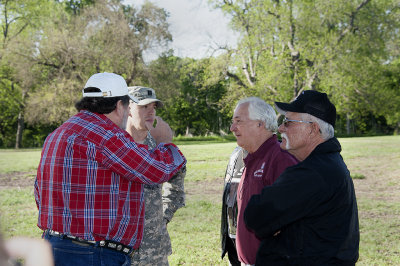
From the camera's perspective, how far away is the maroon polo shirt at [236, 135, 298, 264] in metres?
2.89

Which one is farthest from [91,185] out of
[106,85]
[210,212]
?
[210,212]

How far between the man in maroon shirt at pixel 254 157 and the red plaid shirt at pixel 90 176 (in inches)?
37.6

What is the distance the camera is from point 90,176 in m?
2.17

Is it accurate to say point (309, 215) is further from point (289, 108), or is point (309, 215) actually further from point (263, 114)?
point (263, 114)

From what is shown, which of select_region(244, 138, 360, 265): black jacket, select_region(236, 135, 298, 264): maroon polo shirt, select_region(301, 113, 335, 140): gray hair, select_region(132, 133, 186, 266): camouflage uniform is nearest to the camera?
select_region(244, 138, 360, 265): black jacket

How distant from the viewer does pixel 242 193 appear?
306cm

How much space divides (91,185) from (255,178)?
4.25 feet

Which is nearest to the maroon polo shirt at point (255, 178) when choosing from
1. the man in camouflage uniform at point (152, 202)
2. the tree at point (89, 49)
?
the man in camouflage uniform at point (152, 202)

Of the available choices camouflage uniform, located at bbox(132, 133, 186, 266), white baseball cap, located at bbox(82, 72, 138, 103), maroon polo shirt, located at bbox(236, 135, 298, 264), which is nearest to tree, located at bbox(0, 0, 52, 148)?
camouflage uniform, located at bbox(132, 133, 186, 266)

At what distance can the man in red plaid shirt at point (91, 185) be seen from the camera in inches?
85.3

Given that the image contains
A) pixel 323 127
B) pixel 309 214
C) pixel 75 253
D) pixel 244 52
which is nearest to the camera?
pixel 309 214

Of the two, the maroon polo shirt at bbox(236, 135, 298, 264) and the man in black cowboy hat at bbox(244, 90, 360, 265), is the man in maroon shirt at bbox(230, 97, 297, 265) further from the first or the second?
the man in black cowboy hat at bbox(244, 90, 360, 265)

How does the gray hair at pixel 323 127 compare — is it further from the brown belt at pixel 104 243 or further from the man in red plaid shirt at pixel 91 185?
the brown belt at pixel 104 243

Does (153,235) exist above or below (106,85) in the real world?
below
